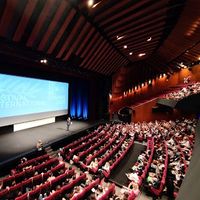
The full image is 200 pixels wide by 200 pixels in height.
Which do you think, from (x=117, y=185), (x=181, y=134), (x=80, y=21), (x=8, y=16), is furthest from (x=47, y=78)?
(x=181, y=134)

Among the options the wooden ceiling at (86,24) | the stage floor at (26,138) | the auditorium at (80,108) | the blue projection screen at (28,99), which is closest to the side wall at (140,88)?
the auditorium at (80,108)

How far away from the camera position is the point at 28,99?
12.7 meters

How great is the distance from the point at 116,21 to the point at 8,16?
14.6 feet

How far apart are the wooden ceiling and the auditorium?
40mm

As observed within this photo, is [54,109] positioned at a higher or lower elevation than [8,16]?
lower

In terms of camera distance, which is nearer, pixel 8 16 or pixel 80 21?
pixel 8 16

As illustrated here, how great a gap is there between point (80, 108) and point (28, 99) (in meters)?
7.10

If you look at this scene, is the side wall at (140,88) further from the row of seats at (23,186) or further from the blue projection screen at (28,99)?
the row of seats at (23,186)

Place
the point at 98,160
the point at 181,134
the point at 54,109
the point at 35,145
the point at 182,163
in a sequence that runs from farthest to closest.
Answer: the point at 54,109 < the point at 181,134 < the point at 35,145 < the point at 98,160 < the point at 182,163

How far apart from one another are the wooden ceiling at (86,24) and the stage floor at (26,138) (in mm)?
4263

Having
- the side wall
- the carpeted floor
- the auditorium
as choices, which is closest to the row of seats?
the auditorium

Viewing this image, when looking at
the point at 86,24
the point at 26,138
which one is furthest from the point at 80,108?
the point at 86,24

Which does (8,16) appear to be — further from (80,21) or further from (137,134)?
(137,134)

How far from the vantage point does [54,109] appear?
52.1 feet
